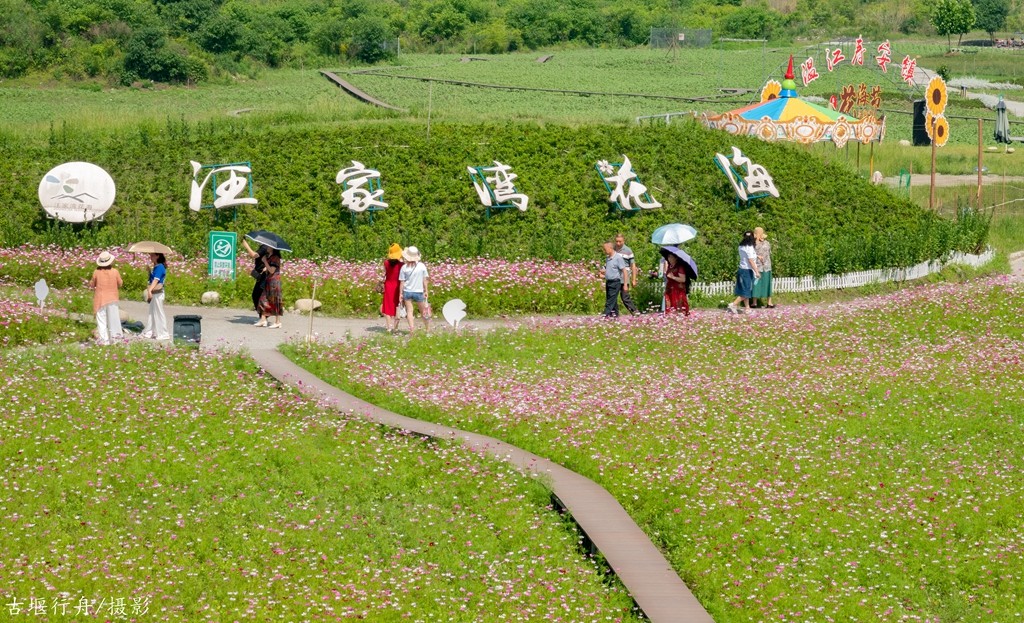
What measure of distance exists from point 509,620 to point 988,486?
7502mm

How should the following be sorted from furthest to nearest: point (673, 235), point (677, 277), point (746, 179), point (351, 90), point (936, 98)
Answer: point (351, 90), point (936, 98), point (746, 179), point (673, 235), point (677, 277)

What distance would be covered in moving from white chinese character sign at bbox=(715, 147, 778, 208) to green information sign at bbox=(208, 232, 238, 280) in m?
13.4

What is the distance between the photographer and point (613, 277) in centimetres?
2888

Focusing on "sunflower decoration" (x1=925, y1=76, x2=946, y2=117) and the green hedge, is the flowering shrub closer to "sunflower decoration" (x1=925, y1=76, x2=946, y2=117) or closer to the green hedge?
the green hedge

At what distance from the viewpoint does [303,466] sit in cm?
1939

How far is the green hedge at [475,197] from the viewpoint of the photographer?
34.0m

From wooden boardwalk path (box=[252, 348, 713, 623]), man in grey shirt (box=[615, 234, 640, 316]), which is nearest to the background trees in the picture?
man in grey shirt (box=[615, 234, 640, 316])

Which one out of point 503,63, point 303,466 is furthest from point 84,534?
point 503,63

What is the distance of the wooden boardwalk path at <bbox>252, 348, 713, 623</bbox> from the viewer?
15.5 m

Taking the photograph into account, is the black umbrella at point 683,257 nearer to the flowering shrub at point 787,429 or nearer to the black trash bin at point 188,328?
the flowering shrub at point 787,429

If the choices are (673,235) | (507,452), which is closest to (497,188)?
(673,235)

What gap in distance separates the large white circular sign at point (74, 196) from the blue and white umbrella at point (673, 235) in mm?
13189

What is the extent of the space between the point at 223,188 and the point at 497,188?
6.60 metres

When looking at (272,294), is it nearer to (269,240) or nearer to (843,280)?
(269,240)
